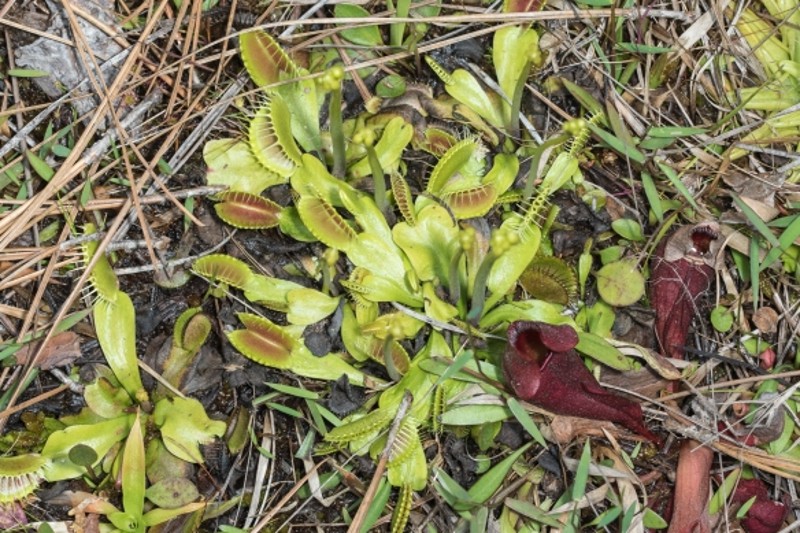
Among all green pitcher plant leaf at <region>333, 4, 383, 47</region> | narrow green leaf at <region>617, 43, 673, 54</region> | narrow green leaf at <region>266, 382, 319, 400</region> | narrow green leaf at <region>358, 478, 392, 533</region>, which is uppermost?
green pitcher plant leaf at <region>333, 4, 383, 47</region>

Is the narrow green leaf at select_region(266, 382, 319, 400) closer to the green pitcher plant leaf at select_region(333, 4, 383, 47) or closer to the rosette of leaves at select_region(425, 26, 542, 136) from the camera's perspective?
the rosette of leaves at select_region(425, 26, 542, 136)

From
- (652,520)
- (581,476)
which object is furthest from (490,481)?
(652,520)

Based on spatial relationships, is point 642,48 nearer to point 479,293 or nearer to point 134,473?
point 479,293

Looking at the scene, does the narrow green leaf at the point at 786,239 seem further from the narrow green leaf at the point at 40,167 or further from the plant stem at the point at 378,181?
the narrow green leaf at the point at 40,167

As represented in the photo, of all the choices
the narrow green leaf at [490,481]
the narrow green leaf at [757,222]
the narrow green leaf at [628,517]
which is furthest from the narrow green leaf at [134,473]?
the narrow green leaf at [757,222]

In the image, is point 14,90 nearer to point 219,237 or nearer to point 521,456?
point 219,237

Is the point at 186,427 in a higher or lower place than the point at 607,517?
higher

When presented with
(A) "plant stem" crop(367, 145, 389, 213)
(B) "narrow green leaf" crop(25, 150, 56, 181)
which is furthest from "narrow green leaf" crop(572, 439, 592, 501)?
(B) "narrow green leaf" crop(25, 150, 56, 181)

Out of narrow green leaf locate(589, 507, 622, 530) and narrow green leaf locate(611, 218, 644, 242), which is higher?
narrow green leaf locate(611, 218, 644, 242)

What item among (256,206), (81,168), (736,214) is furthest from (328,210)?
(736,214)

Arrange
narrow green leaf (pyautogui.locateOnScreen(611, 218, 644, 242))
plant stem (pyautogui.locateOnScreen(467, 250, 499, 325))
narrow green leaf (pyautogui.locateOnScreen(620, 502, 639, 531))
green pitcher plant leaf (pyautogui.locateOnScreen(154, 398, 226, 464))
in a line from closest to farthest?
plant stem (pyautogui.locateOnScreen(467, 250, 499, 325)) → narrow green leaf (pyautogui.locateOnScreen(620, 502, 639, 531)) → green pitcher plant leaf (pyautogui.locateOnScreen(154, 398, 226, 464)) → narrow green leaf (pyautogui.locateOnScreen(611, 218, 644, 242))

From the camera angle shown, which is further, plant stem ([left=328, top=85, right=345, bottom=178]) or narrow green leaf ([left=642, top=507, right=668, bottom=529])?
narrow green leaf ([left=642, top=507, right=668, bottom=529])
